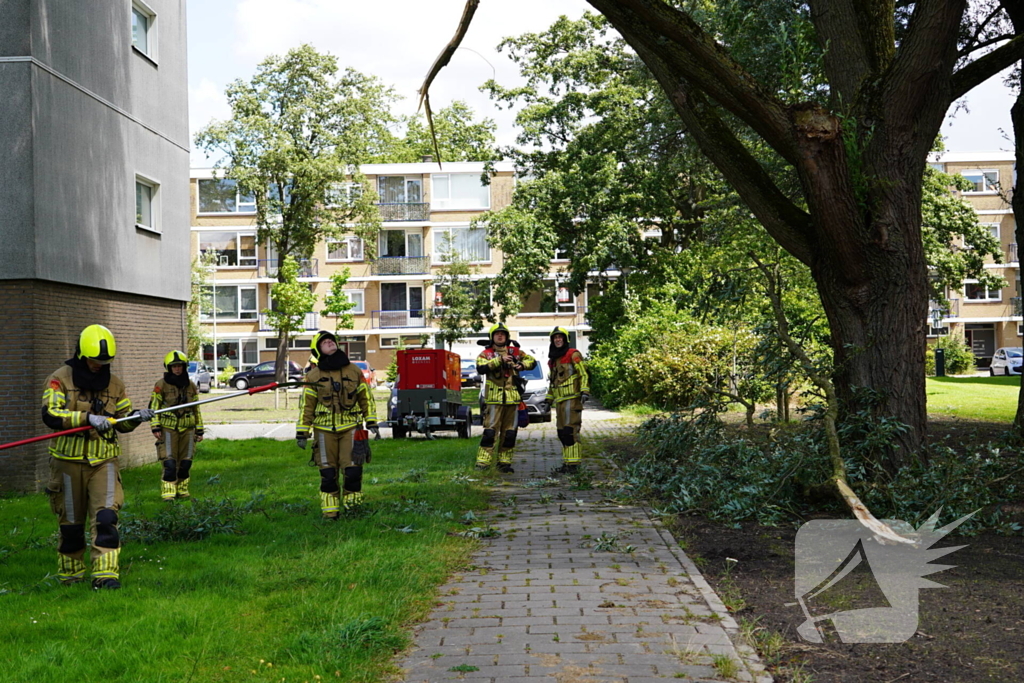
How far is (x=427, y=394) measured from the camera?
783 inches

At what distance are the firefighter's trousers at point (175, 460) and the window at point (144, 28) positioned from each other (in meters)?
7.60

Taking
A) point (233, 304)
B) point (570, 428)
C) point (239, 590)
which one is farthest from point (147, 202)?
point (233, 304)

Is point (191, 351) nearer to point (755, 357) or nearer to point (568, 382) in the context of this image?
point (568, 382)

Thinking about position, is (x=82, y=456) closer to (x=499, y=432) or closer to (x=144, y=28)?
(x=499, y=432)

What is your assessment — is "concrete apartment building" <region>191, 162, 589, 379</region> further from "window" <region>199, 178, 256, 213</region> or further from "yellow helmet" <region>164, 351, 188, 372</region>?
"yellow helmet" <region>164, 351, 188, 372</region>

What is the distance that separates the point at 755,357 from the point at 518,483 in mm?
3510

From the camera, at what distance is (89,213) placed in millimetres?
13977

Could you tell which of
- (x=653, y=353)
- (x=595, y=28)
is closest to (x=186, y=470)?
(x=653, y=353)

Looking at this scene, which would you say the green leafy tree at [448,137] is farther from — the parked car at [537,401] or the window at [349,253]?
the parked car at [537,401]

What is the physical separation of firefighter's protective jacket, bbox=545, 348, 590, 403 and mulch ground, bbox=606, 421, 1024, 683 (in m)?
4.93

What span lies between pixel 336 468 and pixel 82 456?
120 inches

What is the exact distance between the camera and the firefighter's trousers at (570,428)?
13127 mm

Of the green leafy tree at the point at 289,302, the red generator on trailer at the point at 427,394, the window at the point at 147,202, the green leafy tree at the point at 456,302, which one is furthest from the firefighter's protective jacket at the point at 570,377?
the green leafy tree at the point at 456,302

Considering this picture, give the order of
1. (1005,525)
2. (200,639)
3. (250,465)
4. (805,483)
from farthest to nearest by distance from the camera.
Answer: (250,465), (805,483), (1005,525), (200,639)
